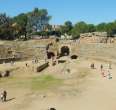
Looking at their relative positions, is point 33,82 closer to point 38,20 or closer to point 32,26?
point 32,26

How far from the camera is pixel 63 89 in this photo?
38938 millimetres

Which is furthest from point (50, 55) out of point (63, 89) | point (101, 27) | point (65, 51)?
point (63, 89)

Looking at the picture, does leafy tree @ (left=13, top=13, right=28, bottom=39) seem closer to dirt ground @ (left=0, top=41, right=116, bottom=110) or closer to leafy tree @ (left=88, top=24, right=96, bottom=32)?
leafy tree @ (left=88, top=24, right=96, bottom=32)

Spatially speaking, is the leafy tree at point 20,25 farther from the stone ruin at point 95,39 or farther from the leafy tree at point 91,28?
the leafy tree at point 91,28

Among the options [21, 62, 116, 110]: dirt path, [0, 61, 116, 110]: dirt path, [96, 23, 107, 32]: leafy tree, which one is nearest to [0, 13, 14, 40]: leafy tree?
[96, 23, 107, 32]: leafy tree

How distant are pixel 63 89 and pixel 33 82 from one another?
6864 mm

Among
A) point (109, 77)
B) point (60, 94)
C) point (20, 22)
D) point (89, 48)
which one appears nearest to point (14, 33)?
point (20, 22)

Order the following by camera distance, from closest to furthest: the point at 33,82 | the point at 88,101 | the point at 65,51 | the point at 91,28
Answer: the point at 88,101 < the point at 33,82 < the point at 65,51 < the point at 91,28

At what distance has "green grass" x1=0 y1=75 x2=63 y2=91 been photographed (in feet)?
135

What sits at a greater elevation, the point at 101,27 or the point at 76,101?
the point at 101,27

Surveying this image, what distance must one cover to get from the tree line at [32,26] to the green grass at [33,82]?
121 ft

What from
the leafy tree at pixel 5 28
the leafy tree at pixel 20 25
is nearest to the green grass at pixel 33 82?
the leafy tree at pixel 5 28

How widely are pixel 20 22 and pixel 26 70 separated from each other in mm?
40227

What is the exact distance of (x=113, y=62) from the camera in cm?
6088
